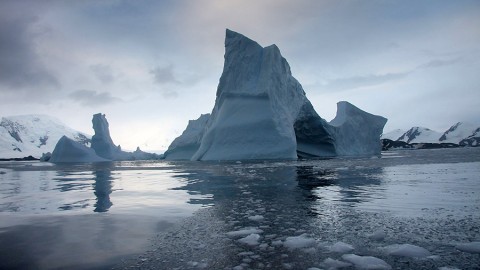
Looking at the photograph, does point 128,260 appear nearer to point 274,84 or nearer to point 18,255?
point 18,255

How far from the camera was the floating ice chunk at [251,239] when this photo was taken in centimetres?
321

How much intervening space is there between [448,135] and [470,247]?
617ft

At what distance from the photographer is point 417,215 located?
4168 millimetres

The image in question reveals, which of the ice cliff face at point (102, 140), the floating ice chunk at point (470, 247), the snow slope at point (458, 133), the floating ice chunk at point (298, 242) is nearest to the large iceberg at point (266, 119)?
the floating ice chunk at point (298, 242)

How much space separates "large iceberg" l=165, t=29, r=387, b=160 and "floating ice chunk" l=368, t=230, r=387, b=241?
2244 cm

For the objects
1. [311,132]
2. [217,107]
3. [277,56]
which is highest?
[277,56]

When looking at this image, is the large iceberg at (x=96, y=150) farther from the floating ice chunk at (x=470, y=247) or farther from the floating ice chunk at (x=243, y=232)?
the floating ice chunk at (x=470, y=247)

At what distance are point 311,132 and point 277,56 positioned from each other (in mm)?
9499

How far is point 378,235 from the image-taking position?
128 inches

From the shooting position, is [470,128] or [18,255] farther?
[470,128]

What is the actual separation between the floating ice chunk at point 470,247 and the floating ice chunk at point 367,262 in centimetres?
84

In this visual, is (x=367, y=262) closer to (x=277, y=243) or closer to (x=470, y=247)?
(x=277, y=243)

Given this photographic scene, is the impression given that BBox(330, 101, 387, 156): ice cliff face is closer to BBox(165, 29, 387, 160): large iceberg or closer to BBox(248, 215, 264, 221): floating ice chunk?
BBox(165, 29, 387, 160): large iceberg

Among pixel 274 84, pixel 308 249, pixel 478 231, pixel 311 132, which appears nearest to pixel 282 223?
pixel 308 249
